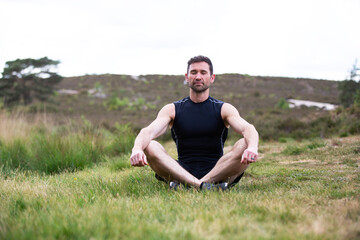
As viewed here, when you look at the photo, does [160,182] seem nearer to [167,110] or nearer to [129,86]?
[167,110]

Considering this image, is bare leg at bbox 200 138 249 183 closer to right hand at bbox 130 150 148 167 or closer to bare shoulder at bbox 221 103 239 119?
bare shoulder at bbox 221 103 239 119

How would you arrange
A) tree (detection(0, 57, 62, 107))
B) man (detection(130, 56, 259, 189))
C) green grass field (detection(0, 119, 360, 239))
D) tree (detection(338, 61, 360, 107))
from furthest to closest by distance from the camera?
1. tree (detection(0, 57, 62, 107))
2. tree (detection(338, 61, 360, 107))
3. man (detection(130, 56, 259, 189))
4. green grass field (detection(0, 119, 360, 239))

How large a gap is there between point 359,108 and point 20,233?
12.1 metres

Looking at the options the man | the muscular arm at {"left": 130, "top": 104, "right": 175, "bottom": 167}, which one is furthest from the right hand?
the man

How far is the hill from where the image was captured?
2359 cm

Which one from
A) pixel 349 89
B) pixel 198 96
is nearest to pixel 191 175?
pixel 198 96

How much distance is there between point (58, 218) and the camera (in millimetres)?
2275

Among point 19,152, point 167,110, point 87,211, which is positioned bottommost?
point 19,152

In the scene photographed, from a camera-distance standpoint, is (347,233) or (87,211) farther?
(87,211)

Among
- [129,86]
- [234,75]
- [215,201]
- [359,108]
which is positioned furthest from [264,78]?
[215,201]

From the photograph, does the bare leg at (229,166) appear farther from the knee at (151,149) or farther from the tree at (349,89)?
the tree at (349,89)

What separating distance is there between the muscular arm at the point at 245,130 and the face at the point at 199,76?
33 centimetres

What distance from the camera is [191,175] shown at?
11.7ft

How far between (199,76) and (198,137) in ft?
2.24
